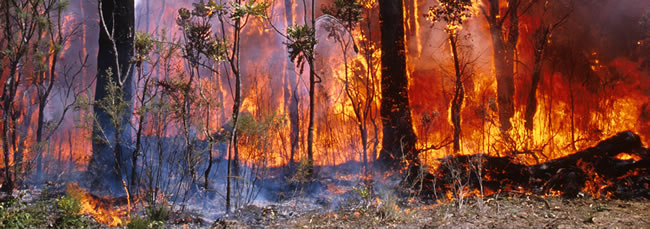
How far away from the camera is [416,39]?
7.54m


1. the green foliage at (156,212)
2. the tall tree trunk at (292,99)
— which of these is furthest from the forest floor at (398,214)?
the tall tree trunk at (292,99)

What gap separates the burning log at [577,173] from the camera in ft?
19.4

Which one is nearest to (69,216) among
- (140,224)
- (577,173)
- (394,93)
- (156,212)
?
(140,224)

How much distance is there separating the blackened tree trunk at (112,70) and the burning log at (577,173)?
4731 mm

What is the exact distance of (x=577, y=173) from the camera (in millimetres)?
5988

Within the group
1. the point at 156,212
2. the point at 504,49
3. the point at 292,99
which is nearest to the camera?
the point at 156,212

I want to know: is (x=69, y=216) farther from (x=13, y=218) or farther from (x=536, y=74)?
(x=536, y=74)

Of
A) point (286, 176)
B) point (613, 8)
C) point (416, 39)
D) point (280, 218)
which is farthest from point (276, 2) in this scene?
point (613, 8)

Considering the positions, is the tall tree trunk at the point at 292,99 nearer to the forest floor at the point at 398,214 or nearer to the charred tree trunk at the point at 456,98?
the forest floor at the point at 398,214

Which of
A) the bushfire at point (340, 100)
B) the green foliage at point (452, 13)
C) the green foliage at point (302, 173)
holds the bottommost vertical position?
the green foliage at point (302, 173)

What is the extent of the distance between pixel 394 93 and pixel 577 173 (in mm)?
2918

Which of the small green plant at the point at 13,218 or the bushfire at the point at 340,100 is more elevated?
the bushfire at the point at 340,100

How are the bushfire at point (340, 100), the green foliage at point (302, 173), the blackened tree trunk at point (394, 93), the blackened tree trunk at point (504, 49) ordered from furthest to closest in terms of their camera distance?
the blackened tree trunk at point (504, 49) < the blackened tree trunk at point (394, 93) < the green foliage at point (302, 173) < the bushfire at point (340, 100)

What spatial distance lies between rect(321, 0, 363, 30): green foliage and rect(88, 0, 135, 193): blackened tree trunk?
3260 millimetres
